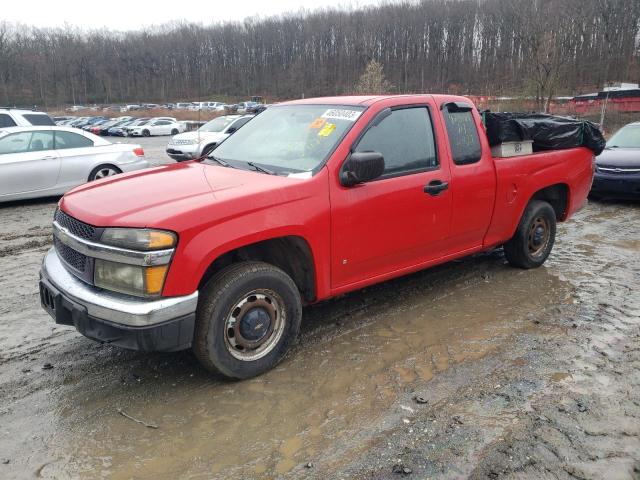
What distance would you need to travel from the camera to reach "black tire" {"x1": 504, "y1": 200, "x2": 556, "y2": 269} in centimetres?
569

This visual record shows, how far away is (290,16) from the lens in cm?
13100

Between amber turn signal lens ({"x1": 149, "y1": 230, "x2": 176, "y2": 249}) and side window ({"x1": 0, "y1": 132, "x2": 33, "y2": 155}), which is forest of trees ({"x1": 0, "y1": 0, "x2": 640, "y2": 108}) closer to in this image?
side window ({"x1": 0, "y1": 132, "x2": 33, "y2": 155})

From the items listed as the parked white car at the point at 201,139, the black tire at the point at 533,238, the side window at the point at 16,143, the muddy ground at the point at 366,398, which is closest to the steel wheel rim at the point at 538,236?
the black tire at the point at 533,238

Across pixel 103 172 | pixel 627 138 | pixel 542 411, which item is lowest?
pixel 542 411

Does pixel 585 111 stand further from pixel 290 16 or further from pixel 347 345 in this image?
pixel 290 16

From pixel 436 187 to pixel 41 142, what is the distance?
805 cm

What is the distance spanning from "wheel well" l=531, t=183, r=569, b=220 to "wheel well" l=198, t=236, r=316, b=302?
3.23 m

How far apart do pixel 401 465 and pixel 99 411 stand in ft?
6.13

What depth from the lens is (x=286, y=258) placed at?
3.90 metres

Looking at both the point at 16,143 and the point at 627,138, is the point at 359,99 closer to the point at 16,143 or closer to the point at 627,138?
the point at 16,143

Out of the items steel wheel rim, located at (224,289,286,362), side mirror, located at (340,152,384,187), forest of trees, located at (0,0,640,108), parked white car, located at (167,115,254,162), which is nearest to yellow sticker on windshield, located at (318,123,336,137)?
side mirror, located at (340,152,384,187)

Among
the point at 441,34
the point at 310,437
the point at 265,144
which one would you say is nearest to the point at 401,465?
the point at 310,437

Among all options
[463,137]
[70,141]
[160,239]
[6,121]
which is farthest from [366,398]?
[6,121]

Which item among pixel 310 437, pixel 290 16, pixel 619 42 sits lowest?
pixel 310 437
